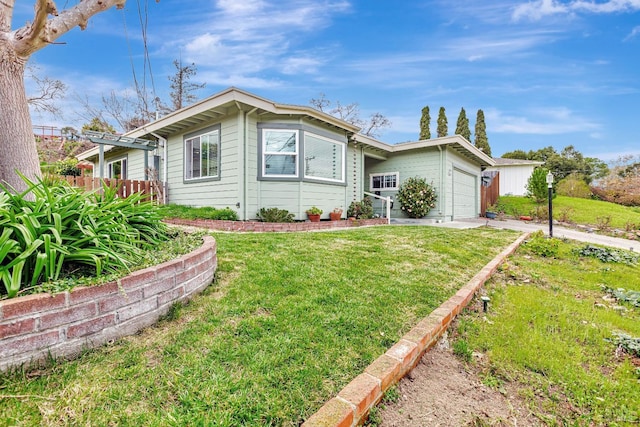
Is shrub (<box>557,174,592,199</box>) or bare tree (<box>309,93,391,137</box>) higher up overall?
bare tree (<box>309,93,391,137</box>)

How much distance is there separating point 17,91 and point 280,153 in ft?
17.4

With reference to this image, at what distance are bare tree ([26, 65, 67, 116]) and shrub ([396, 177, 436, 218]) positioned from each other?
1609 centimetres

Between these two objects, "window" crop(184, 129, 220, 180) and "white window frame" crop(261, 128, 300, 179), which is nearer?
"white window frame" crop(261, 128, 300, 179)

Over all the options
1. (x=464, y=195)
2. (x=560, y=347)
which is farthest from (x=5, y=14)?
(x=464, y=195)

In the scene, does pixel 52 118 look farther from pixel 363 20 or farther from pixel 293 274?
pixel 293 274

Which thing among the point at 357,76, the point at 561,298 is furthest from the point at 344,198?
the point at 357,76

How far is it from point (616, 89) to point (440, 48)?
10844 millimetres

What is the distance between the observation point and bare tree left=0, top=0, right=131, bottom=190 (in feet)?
10.2

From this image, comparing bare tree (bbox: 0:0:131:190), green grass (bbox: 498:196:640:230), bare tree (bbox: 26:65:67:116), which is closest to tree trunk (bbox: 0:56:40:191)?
bare tree (bbox: 0:0:131:190)

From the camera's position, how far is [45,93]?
13.4 meters

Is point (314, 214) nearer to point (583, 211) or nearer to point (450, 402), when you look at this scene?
point (450, 402)

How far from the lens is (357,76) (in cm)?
1473

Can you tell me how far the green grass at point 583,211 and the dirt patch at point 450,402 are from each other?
1373 centimetres

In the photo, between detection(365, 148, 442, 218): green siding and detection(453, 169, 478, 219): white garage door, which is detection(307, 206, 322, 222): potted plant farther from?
detection(453, 169, 478, 219): white garage door
